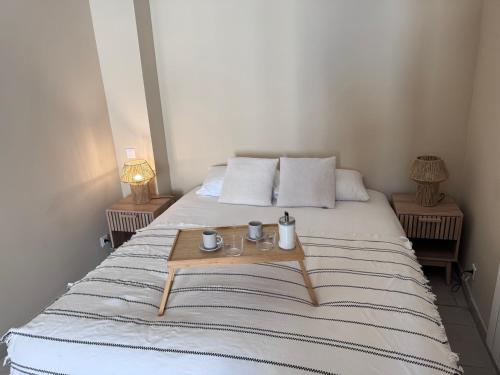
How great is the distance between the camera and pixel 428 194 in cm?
259

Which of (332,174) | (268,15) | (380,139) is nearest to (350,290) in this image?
(332,174)

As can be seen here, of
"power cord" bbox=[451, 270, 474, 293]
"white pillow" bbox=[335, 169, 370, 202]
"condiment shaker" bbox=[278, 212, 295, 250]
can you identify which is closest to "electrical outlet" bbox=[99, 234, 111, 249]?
"white pillow" bbox=[335, 169, 370, 202]

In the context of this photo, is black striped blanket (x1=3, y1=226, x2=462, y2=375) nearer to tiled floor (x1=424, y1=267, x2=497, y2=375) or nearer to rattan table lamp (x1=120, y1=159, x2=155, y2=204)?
tiled floor (x1=424, y1=267, x2=497, y2=375)

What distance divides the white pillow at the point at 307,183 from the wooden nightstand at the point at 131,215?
98 centimetres

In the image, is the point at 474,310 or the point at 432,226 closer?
the point at 474,310

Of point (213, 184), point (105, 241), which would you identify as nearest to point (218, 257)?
point (213, 184)

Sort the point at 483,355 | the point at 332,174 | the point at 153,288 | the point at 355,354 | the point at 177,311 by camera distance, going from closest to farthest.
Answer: the point at 355,354 < the point at 177,311 < the point at 153,288 < the point at 483,355 < the point at 332,174

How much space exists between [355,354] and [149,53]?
257 cm

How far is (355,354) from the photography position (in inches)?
51.3

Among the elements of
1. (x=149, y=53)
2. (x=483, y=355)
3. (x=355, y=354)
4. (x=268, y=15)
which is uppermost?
(x=268, y=15)

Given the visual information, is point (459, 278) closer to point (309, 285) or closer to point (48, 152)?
point (309, 285)

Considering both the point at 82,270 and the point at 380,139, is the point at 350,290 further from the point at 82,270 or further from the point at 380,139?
the point at 82,270

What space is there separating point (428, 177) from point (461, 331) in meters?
0.97

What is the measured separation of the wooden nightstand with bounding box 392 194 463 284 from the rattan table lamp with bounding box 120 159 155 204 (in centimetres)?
188
